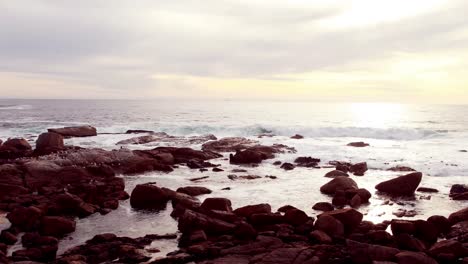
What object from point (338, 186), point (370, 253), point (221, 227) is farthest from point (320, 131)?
point (370, 253)

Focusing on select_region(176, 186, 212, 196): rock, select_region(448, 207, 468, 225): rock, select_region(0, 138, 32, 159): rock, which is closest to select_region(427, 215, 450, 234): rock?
select_region(448, 207, 468, 225): rock

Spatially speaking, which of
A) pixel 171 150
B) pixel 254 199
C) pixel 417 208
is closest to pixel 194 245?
pixel 254 199

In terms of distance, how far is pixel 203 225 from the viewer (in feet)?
40.0

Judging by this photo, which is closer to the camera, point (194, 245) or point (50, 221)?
point (194, 245)

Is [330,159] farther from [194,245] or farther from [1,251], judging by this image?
[1,251]

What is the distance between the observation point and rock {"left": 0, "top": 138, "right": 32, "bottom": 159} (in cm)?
2758

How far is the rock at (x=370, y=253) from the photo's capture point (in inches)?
389

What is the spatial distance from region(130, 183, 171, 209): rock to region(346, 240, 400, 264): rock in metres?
8.31

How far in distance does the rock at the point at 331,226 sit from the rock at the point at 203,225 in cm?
271

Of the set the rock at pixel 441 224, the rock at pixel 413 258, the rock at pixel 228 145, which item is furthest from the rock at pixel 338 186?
the rock at pixel 228 145

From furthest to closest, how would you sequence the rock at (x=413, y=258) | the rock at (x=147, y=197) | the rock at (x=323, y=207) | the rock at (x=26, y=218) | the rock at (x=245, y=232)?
1. the rock at (x=147, y=197)
2. the rock at (x=323, y=207)
3. the rock at (x=26, y=218)
4. the rock at (x=245, y=232)
5. the rock at (x=413, y=258)

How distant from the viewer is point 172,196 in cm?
1667

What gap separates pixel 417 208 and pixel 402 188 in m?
2.60

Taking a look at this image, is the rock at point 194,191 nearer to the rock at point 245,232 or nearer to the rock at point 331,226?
the rock at point 245,232
